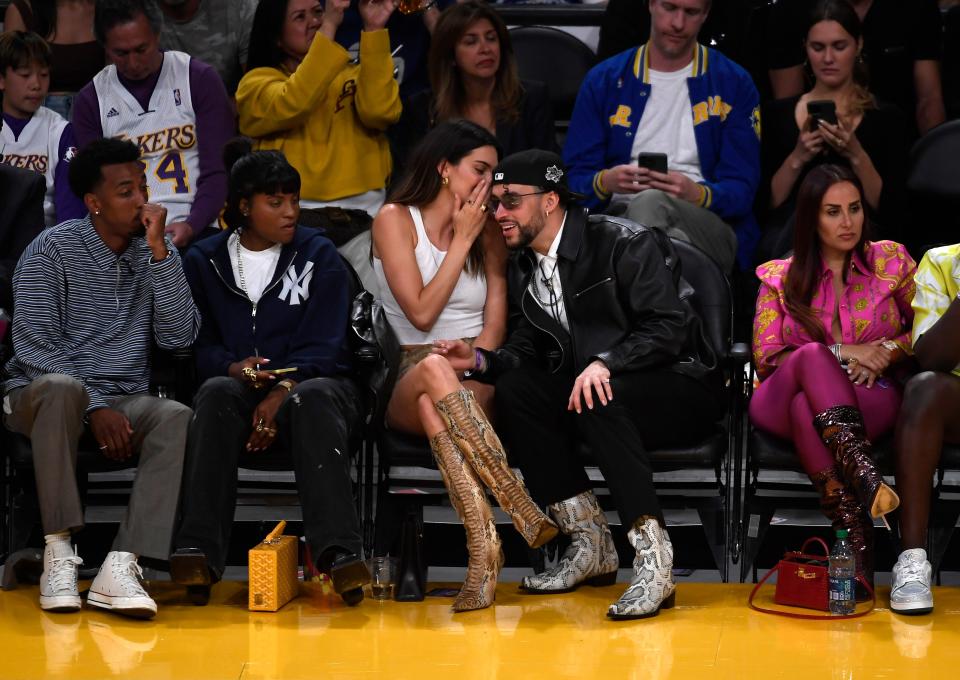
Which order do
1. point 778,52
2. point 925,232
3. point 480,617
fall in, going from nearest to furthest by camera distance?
point 480,617 < point 925,232 < point 778,52

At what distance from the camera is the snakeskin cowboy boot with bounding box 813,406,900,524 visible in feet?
15.2

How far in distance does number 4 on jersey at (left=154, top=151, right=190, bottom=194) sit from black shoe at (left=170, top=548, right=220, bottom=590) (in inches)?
85.8

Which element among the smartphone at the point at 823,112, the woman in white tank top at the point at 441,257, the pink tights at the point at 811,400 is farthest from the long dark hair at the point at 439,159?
the smartphone at the point at 823,112

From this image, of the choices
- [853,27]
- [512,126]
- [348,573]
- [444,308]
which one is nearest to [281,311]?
[444,308]

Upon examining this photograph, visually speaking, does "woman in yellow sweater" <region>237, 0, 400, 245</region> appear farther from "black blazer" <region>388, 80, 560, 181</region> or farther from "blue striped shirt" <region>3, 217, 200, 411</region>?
"blue striped shirt" <region>3, 217, 200, 411</region>

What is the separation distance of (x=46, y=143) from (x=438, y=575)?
275cm

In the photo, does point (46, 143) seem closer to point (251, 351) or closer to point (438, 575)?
point (251, 351)

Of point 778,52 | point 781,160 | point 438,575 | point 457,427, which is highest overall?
point 778,52

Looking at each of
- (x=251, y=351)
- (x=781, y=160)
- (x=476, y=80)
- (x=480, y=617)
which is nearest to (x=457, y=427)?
(x=480, y=617)

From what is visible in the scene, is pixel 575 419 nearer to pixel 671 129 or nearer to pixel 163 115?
pixel 671 129

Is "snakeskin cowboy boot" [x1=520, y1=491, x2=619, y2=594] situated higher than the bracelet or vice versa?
the bracelet

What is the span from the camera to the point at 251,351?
17.7 feet

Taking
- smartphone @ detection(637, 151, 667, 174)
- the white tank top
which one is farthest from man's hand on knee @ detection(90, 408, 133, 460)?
smartphone @ detection(637, 151, 667, 174)

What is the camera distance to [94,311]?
5.29m
